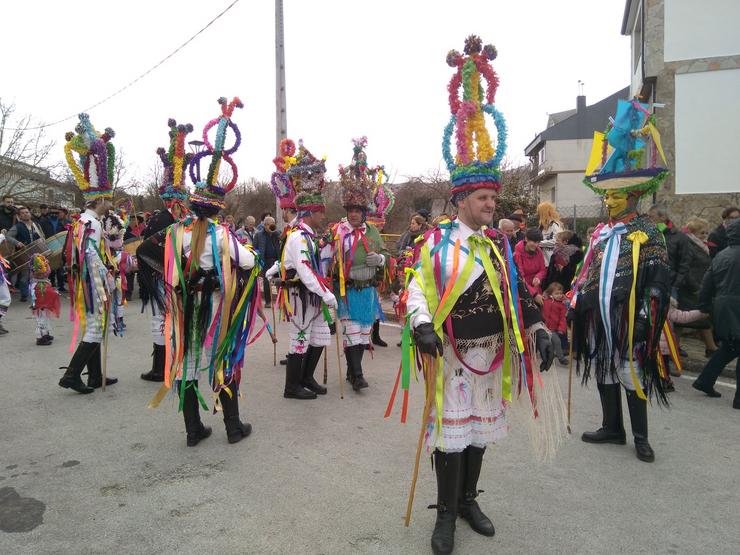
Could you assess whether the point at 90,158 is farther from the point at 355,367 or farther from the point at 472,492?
the point at 472,492

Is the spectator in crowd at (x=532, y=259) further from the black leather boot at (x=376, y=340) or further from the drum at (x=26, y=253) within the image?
the drum at (x=26, y=253)

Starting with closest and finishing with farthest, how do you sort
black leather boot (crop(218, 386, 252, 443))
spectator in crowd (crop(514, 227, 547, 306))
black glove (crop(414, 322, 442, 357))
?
black glove (crop(414, 322, 442, 357)) < black leather boot (crop(218, 386, 252, 443)) < spectator in crowd (crop(514, 227, 547, 306))

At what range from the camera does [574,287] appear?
4199 mm

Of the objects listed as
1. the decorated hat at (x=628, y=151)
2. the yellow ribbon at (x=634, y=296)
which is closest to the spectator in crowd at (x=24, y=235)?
the decorated hat at (x=628, y=151)

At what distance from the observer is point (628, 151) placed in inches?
154

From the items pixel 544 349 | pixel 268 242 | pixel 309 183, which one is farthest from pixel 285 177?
pixel 268 242

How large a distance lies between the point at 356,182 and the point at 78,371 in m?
3.32

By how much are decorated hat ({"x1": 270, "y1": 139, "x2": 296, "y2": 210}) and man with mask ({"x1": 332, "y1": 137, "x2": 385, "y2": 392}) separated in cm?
57

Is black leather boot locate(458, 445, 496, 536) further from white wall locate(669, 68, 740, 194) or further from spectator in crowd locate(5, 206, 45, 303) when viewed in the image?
spectator in crowd locate(5, 206, 45, 303)

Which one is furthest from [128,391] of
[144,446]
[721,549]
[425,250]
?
[721,549]

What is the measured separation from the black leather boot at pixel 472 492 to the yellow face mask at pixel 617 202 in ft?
7.12

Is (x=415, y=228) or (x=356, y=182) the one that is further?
(x=415, y=228)

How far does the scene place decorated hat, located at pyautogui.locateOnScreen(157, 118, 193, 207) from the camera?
204 inches

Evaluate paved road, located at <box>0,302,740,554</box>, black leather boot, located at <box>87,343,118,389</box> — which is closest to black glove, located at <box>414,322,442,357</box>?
paved road, located at <box>0,302,740,554</box>
